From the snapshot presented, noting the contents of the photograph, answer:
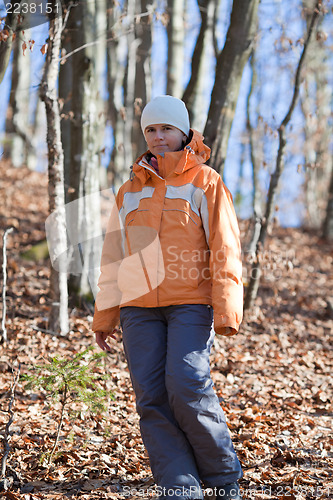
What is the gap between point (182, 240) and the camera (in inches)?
121

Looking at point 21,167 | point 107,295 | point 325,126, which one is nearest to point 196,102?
point 107,295

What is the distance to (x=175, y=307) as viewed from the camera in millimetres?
3055

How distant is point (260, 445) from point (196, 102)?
4.29 meters

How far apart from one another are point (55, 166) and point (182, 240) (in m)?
2.69

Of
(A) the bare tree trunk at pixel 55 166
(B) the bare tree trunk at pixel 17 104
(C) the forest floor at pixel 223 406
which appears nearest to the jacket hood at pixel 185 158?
(C) the forest floor at pixel 223 406

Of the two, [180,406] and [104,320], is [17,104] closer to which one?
[104,320]

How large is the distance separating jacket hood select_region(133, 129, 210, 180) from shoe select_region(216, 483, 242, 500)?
1864 millimetres

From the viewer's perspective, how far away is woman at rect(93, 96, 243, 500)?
9.34 ft

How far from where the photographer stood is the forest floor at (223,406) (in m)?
3.38

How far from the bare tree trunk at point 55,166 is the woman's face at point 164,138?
2158mm

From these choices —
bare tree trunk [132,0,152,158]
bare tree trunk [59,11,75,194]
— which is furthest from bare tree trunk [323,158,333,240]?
bare tree trunk [59,11,75,194]

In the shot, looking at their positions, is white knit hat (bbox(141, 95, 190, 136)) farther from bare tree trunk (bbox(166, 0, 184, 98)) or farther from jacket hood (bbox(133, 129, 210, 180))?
bare tree trunk (bbox(166, 0, 184, 98))

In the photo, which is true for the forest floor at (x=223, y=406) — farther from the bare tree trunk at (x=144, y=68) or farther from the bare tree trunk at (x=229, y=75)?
the bare tree trunk at (x=144, y=68)

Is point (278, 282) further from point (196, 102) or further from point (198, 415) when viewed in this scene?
point (198, 415)
